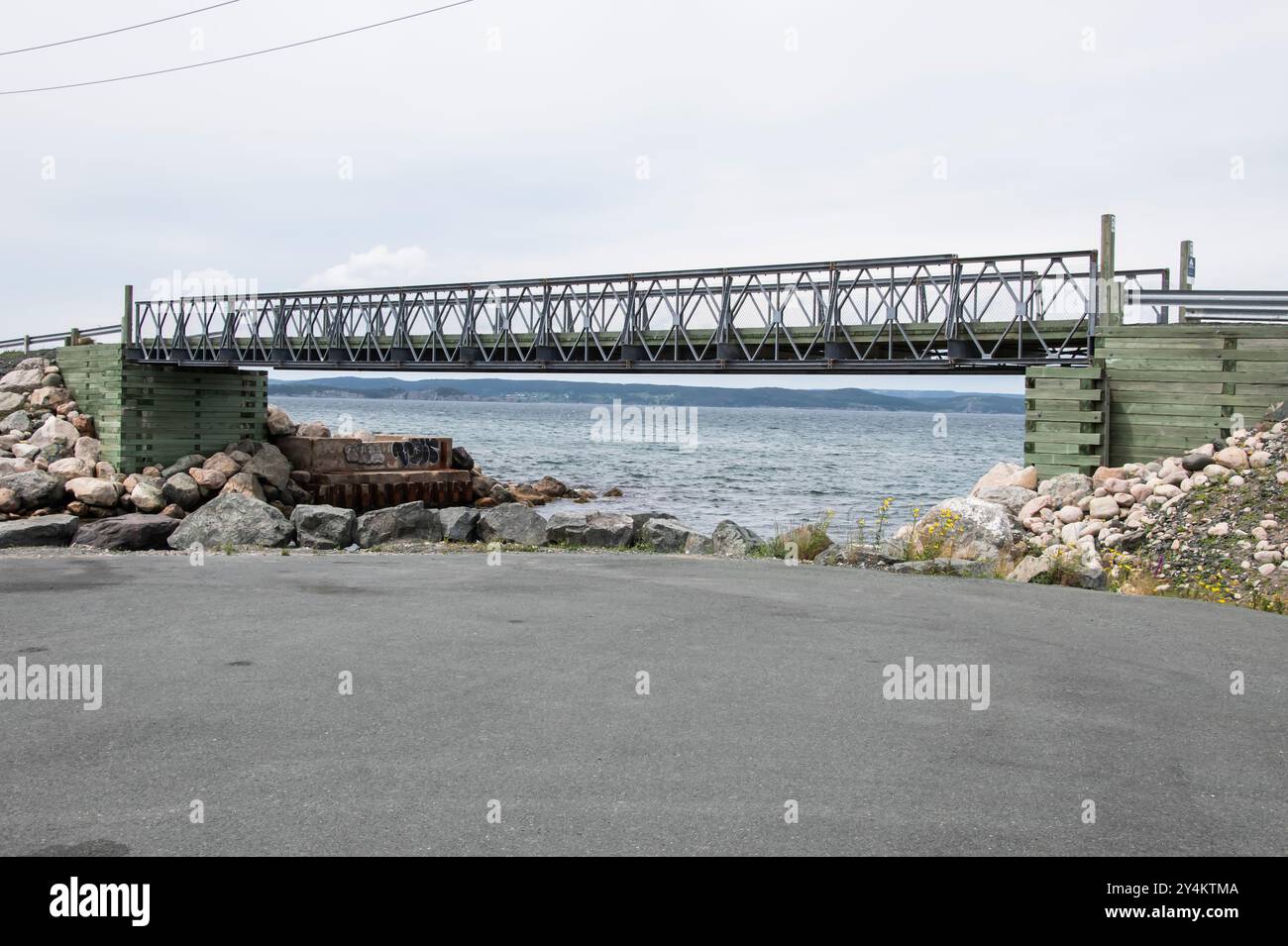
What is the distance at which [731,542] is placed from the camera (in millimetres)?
18812

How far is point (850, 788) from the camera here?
225 inches

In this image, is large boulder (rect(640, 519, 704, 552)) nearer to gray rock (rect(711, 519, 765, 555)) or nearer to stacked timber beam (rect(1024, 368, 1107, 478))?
gray rock (rect(711, 519, 765, 555))

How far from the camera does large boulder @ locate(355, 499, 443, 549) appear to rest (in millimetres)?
21141

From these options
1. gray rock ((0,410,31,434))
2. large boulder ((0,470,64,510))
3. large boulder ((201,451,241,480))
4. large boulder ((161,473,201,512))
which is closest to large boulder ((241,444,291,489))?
large boulder ((201,451,241,480))

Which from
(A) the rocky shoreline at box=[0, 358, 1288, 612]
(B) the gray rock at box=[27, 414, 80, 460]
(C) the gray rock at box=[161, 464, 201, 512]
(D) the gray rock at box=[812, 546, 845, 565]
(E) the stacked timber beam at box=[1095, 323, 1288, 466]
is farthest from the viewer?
(B) the gray rock at box=[27, 414, 80, 460]

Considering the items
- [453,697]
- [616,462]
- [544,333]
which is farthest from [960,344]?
[616,462]

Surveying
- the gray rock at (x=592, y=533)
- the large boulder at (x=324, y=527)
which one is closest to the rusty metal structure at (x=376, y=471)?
the large boulder at (x=324, y=527)

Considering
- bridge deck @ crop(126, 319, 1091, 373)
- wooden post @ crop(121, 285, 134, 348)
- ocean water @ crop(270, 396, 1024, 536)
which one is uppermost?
wooden post @ crop(121, 285, 134, 348)

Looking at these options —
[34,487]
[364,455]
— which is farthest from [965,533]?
[364,455]

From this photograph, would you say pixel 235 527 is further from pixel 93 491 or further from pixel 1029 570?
pixel 93 491

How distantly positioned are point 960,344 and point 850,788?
67.7 ft

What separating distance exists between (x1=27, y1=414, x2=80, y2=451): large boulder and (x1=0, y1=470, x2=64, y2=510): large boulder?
218 inches

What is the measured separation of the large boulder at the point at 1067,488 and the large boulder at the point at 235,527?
13.8 metres
